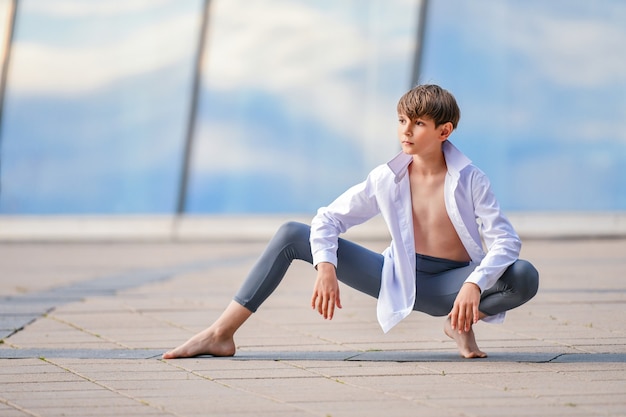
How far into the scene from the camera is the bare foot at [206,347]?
3.39m

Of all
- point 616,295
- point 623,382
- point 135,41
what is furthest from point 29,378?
point 135,41

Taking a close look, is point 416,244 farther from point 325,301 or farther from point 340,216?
point 325,301

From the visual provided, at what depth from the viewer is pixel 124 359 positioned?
134 inches

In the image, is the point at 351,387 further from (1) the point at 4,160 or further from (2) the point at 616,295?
(1) the point at 4,160

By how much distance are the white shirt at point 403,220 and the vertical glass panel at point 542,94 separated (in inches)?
205

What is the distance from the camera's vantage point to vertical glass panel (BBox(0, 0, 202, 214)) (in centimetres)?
921

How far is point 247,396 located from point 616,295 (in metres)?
2.47

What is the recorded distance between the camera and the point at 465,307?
118 inches

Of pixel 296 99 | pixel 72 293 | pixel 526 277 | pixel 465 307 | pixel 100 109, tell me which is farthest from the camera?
pixel 100 109

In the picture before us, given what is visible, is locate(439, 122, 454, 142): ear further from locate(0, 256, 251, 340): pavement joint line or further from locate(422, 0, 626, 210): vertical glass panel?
locate(422, 0, 626, 210): vertical glass panel

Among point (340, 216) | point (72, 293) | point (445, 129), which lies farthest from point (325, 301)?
point (72, 293)

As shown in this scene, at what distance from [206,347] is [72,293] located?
2083mm

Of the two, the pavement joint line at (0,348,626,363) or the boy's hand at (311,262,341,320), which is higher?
the boy's hand at (311,262,341,320)

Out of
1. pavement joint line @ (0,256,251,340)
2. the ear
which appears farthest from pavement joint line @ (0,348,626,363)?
the ear
